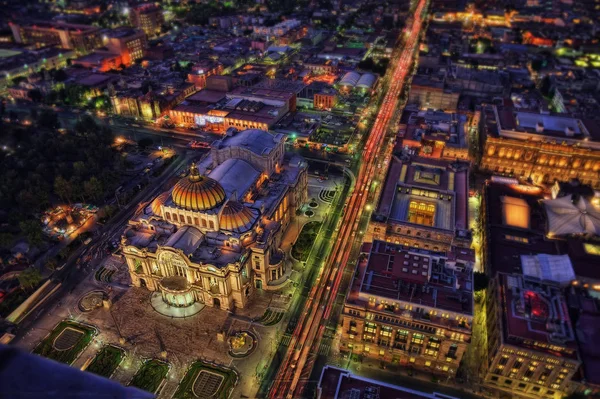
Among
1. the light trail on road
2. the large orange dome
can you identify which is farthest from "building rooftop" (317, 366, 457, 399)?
the large orange dome

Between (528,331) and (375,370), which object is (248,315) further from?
(528,331)

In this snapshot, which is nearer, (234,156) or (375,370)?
(375,370)

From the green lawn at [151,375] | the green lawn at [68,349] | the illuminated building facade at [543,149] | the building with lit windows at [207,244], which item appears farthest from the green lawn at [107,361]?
the illuminated building facade at [543,149]

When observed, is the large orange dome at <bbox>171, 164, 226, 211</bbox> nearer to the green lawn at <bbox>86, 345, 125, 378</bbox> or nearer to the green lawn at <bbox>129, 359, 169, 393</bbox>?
the green lawn at <bbox>86, 345, 125, 378</bbox>

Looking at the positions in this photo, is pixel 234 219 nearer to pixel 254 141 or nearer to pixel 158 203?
pixel 158 203

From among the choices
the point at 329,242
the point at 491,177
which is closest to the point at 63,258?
the point at 329,242

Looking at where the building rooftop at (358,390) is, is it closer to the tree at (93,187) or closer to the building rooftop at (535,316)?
the building rooftop at (535,316)
